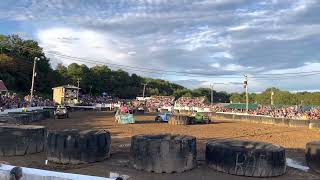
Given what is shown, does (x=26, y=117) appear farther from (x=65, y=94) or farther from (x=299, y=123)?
(x=65, y=94)

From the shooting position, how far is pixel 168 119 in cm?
3619

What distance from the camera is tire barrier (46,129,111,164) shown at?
40.3 feet

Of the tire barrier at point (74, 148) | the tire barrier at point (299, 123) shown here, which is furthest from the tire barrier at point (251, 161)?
the tire barrier at point (299, 123)

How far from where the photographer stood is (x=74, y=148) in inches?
485

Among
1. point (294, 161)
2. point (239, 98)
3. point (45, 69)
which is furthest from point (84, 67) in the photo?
point (294, 161)

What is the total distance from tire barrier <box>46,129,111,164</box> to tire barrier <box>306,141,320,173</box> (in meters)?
5.91

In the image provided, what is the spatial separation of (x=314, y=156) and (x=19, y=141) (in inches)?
343

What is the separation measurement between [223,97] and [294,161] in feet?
556

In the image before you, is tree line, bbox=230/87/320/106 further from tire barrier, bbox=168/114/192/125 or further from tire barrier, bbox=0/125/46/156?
tire barrier, bbox=0/125/46/156

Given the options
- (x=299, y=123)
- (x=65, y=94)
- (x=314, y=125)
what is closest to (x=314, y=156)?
(x=314, y=125)

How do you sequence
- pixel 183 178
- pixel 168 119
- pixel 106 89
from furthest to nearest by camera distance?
pixel 106 89 → pixel 168 119 → pixel 183 178

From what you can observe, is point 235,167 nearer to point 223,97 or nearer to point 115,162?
point 115,162

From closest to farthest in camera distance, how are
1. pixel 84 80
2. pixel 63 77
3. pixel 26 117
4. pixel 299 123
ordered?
pixel 26 117 < pixel 299 123 < pixel 63 77 < pixel 84 80

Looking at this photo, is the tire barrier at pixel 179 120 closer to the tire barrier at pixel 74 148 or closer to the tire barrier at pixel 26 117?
the tire barrier at pixel 26 117
